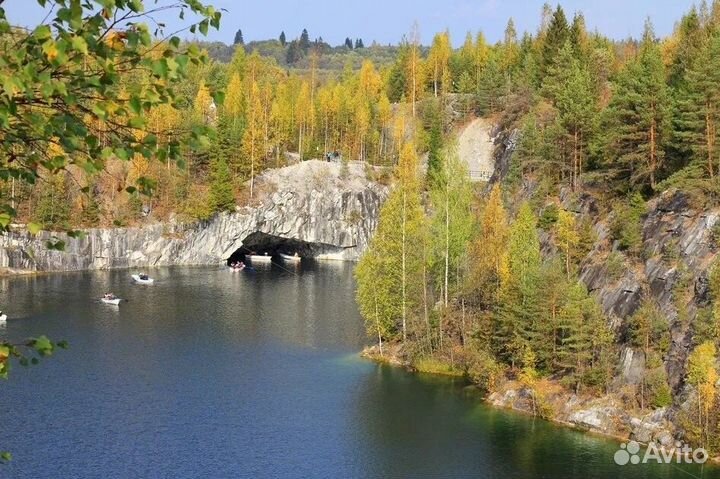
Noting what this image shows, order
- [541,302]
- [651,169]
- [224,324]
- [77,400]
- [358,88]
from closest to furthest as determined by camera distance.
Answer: [77,400] < [541,302] < [651,169] < [224,324] < [358,88]

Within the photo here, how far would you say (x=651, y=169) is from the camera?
47625 mm

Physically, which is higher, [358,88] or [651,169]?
[358,88]

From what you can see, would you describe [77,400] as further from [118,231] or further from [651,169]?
[118,231]

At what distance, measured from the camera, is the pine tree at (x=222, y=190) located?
87.4 metres

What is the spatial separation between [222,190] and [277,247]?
15190 millimetres

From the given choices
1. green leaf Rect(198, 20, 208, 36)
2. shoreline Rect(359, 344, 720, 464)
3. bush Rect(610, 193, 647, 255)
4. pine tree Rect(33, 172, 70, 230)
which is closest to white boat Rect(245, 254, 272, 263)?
pine tree Rect(33, 172, 70, 230)

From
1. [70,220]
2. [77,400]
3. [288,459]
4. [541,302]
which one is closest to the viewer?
[288,459]

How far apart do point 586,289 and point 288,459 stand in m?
18.2

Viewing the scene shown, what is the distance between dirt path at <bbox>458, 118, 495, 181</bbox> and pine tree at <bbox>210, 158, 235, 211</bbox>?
25.7m

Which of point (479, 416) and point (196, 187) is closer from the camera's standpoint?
point (479, 416)

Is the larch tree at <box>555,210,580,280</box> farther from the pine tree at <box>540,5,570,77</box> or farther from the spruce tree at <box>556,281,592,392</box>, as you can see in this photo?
the pine tree at <box>540,5,570,77</box>

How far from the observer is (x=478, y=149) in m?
92.8

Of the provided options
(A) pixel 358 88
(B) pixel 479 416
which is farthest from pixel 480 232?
(A) pixel 358 88

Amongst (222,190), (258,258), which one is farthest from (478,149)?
(222,190)
